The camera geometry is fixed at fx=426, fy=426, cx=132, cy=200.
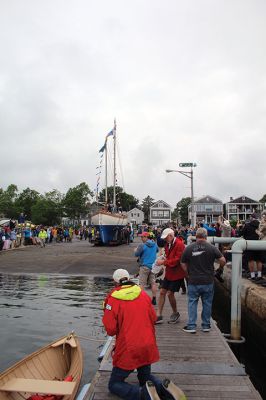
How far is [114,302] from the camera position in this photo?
15.6ft

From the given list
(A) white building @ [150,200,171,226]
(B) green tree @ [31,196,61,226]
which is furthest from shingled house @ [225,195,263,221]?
(B) green tree @ [31,196,61,226]

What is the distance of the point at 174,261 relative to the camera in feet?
26.5

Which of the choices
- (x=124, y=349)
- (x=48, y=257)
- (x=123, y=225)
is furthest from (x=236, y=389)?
(x=123, y=225)

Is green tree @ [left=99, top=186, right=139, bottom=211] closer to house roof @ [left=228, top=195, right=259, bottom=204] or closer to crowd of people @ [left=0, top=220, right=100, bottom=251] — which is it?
house roof @ [left=228, top=195, right=259, bottom=204]

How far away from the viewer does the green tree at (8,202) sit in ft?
394

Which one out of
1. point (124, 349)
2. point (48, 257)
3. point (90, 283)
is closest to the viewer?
point (124, 349)

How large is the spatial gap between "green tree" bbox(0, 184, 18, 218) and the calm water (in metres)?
104

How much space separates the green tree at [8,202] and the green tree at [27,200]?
1.60 meters

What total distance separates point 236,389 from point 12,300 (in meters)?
9.66

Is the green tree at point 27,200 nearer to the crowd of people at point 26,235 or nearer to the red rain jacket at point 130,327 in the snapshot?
the crowd of people at point 26,235

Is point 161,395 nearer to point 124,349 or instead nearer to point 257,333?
point 124,349

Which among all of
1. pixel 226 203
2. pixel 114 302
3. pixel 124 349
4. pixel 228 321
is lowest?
pixel 228 321

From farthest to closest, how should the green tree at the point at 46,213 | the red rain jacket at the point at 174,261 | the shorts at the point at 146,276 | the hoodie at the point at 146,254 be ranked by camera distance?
the green tree at the point at 46,213 < the shorts at the point at 146,276 < the hoodie at the point at 146,254 < the red rain jacket at the point at 174,261

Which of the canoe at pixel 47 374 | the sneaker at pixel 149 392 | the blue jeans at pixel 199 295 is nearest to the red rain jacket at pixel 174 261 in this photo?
the blue jeans at pixel 199 295
